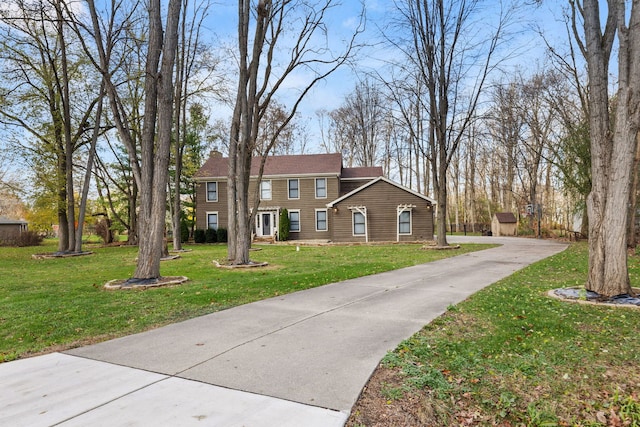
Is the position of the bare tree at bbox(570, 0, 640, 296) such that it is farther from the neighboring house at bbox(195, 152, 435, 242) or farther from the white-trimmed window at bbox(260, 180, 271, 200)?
the white-trimmed window at bbox(260, 180, 271, 200)

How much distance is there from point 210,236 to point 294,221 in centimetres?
629

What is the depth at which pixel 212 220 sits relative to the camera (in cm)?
2798

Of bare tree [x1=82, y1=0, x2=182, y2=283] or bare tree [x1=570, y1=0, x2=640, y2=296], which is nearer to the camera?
bare tree [x1=570, y1=0, x2=640, y2=296]

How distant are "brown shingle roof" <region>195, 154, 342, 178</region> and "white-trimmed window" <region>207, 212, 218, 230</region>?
289cm

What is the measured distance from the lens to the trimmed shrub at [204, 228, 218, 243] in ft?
88.5

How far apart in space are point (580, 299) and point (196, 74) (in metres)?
19.5

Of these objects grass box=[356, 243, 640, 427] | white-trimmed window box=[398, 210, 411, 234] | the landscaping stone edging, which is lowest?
grass box=[356, 243, 640, 427]

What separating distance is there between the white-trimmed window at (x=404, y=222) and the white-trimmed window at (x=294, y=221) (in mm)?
7518

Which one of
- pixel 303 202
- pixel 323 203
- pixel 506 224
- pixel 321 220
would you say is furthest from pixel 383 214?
pixel 506 224

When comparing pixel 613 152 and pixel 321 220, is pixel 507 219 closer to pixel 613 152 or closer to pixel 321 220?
pixel 321 220

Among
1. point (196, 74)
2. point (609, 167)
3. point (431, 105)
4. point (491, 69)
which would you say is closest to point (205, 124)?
point (196, 74)

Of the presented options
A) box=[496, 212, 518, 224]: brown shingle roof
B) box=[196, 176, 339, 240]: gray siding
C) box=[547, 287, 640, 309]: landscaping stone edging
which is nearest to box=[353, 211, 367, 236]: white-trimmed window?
box=[196, 176, 339, 240]: gray siding

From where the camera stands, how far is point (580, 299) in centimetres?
601

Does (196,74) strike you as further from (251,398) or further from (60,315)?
(251,398)
